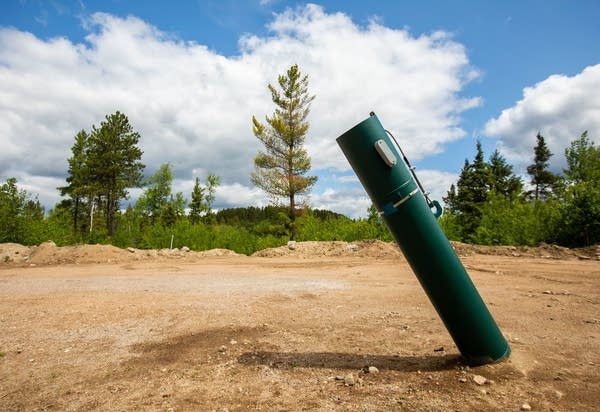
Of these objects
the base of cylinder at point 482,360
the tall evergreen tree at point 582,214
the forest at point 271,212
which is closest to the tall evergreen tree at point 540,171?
the forest at point 271,212

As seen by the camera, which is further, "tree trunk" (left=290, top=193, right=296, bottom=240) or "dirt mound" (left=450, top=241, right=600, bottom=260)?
"tree trunk" (left=290, top=193, right=296, bottom=240)

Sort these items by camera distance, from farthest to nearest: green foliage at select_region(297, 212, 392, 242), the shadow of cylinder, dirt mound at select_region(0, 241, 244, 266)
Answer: green foliage at select_region(297, 212, 392, 242) < dirt mound at select_region(0, 241, 244, 266) < the shadow of cylinder

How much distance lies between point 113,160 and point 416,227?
42482 millimetres

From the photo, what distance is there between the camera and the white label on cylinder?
3.13 m

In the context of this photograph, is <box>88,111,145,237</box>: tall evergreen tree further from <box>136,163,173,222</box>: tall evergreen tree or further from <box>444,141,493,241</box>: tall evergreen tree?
<box>444,141,493,241</box>: tall evergreen tree

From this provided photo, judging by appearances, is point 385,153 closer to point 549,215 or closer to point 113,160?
point 549,215

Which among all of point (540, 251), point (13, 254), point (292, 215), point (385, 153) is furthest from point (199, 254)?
point (385, 153)

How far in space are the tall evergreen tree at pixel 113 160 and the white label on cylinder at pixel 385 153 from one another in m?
40.4

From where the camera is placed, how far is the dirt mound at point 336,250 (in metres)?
18.0

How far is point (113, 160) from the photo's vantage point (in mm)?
39500

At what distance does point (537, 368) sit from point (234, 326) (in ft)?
12.0

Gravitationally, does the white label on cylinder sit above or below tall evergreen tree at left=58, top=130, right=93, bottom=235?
below

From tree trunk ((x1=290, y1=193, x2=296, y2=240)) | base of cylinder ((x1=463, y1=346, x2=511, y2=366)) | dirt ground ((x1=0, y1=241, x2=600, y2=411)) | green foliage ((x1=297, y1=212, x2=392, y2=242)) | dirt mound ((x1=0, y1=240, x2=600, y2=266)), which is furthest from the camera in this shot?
tree trunk ((x1=290, y1=193, x2=296, y2=240))

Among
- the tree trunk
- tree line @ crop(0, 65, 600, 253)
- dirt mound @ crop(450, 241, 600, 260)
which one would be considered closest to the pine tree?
tree line @ crop(0, 65, 600, 253)
